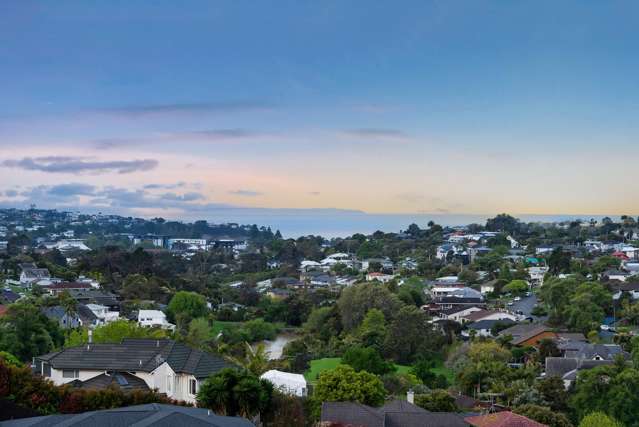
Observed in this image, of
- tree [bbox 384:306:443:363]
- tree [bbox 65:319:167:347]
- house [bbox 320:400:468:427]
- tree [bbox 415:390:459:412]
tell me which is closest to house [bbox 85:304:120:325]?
tree [bbox 65:319:167:347]

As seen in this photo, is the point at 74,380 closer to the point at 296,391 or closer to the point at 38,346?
the point at 296,391

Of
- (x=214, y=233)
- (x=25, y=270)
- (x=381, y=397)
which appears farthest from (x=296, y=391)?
(x=214, y=233)

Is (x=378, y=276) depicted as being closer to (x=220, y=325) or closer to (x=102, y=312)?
(x=220, y=325)

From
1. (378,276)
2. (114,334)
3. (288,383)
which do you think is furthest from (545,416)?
(378,276)

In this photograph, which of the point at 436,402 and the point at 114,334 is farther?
the point at 114,334

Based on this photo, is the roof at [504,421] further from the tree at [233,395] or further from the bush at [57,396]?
the bush at [57,396]

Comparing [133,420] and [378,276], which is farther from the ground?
[133,420]

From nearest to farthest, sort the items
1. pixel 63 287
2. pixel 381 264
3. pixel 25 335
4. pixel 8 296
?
1. pixel 25 335
2. pixel 8 296
3. pixel 63 287
4. pixel 381 264

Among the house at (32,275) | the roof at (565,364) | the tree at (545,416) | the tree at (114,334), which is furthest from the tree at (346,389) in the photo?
the house at (32,275)
